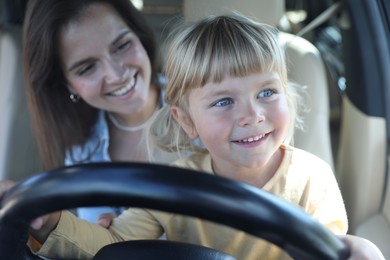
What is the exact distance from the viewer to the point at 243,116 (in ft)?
3.55

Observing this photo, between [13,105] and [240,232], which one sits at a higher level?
[13,105]

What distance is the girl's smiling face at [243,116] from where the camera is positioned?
1086 millimetres

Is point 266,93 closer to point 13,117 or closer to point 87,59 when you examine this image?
point 87,59

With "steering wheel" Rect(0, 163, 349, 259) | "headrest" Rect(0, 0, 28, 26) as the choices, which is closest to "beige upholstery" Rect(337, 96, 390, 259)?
"steering wheel" Rect(0, 163, 349, 259)

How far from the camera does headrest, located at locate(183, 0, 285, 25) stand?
1.35m

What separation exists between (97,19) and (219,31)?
0.55 metres

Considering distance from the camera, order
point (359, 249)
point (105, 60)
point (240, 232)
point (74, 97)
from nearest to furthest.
Result: point (359, 249) → point (240, 232) → point (105, 60) → point (74, 97)

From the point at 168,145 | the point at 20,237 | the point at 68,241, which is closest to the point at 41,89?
the point at 168,145

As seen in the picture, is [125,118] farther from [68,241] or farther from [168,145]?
[68,241]

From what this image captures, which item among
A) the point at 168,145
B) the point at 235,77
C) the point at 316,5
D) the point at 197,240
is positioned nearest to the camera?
the point at 235,77

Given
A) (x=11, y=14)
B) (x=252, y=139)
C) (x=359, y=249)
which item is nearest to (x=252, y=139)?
(x=252, y=139)

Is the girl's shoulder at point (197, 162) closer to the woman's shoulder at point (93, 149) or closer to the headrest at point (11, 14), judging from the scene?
the woman's shoulder at point (93, 149)

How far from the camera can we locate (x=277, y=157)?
50.1 inches

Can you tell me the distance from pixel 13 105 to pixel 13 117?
0.12 feet
